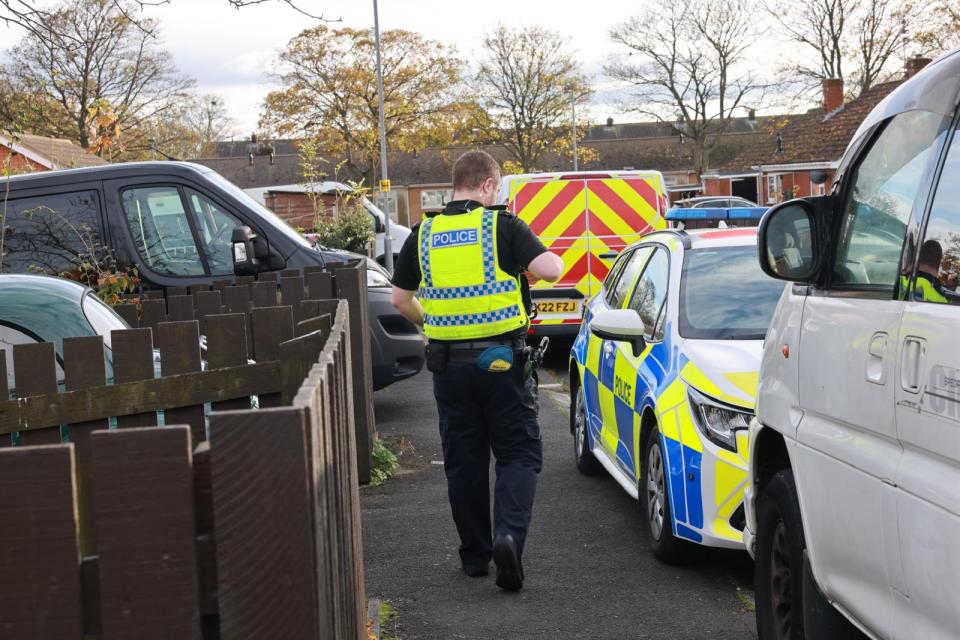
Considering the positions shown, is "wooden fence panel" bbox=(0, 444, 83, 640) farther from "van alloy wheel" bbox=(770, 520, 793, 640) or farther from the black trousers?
→ the black trousers

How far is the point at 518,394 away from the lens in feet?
18.2

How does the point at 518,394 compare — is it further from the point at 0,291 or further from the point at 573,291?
the point at 573,291

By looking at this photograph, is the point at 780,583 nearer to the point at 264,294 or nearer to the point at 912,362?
the point at 912,362

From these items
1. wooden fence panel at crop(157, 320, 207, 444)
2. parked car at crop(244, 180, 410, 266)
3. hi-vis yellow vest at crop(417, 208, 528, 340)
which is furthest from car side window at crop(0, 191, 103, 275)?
parked car at crop(244, 180, 410, 266)

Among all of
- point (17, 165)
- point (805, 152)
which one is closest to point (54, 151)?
point (17, 165)

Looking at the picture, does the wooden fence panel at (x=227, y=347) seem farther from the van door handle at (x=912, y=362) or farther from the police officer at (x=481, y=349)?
the van door handle at (x=912, y=362)

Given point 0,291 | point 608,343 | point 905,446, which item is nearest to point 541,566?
point 608,343

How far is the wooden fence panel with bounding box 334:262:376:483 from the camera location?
7.49 meters

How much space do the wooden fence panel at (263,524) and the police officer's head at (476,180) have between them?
149 inches

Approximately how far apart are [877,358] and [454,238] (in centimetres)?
289

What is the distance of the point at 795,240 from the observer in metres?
3.63

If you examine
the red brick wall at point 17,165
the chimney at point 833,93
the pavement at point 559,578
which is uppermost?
the chimney at point 833,93

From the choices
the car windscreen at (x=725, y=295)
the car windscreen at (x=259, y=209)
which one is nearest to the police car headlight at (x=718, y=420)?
the car windscreen at (x=725, y=295)

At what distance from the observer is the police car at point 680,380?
17.3ft
